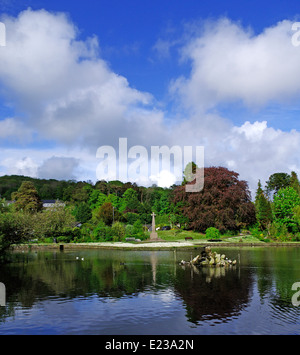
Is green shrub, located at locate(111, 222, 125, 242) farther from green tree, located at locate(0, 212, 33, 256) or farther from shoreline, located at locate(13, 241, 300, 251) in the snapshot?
green tree, located at locate(0, 212, 33, 256)

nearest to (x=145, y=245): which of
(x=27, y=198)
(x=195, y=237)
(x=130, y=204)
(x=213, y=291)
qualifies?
(x=195, y=237)

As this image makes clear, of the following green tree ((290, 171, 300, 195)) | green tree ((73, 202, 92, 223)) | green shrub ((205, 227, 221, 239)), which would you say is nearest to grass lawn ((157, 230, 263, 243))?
green shrub ((205, 227, 221, 239))

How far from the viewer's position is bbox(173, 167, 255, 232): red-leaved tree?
67.3 m

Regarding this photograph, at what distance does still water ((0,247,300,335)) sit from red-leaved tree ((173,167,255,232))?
120 feet

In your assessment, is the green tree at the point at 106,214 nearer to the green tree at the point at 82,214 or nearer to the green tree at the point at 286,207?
the green tree at the point at 82,214

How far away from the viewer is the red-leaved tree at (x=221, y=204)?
2650 inches

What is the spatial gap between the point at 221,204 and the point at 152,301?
5124 cm

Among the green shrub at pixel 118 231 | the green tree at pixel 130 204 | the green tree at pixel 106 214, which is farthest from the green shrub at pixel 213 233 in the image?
the green tree at pixel 130 204

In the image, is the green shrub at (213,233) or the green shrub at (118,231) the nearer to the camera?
the green shrub at (213,233)

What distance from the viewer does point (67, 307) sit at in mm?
17562

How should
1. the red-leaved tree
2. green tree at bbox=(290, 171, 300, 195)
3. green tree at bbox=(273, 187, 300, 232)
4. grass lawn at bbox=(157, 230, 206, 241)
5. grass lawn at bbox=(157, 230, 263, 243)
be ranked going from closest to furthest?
grass lawn at bbox=(157, 230, 263, 243), grass lawn at bbox=(157, 230, 206, 241), the red-leaved tree, green tree at bbox=(273, 187, 300, 232), green tree at bbox=(290, 171, 300, 195)

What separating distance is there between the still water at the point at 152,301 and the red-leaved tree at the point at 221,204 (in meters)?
36.6
